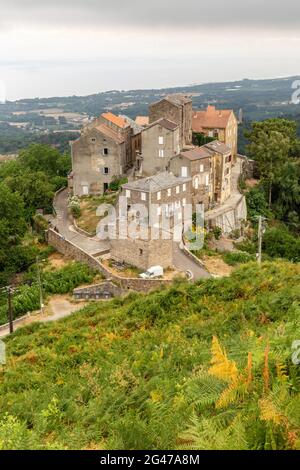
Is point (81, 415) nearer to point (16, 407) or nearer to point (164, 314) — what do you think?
point (16, 407)

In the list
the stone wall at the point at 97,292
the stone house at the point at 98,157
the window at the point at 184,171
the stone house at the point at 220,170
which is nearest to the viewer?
the stone wall at the point at 97,292

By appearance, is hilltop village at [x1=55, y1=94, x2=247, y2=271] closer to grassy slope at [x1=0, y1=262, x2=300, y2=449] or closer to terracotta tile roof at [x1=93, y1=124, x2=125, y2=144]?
terracotta tile roof at [x1=93, y1=124, x2=125, y2=144]

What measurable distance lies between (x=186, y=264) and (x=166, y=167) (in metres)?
10.9

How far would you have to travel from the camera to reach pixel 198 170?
124 feet

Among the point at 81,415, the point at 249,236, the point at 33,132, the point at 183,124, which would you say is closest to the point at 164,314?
the point at 81,415

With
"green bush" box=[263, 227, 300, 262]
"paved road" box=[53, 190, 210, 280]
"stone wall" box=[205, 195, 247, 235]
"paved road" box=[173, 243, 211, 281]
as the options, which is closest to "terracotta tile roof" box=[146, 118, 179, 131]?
"stone wall" box=[205, 195, 247, 235]

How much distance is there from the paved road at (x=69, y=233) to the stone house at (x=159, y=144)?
736 centimetres

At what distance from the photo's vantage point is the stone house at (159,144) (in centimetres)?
4000

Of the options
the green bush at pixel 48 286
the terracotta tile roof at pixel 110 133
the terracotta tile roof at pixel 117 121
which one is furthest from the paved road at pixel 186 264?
the terracotta tile roof at pixel 117 121

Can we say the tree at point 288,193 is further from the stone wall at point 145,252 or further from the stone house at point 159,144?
the stone wall at point 145,252

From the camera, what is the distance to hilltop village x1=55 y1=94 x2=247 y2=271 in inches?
1294

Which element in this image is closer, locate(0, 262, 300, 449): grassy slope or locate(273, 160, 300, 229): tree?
locate(0, 262, 300, 449): grassy slope

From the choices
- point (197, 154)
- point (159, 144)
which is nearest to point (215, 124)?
point (159, 144)

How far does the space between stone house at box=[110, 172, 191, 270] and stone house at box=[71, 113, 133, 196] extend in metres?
9.05
